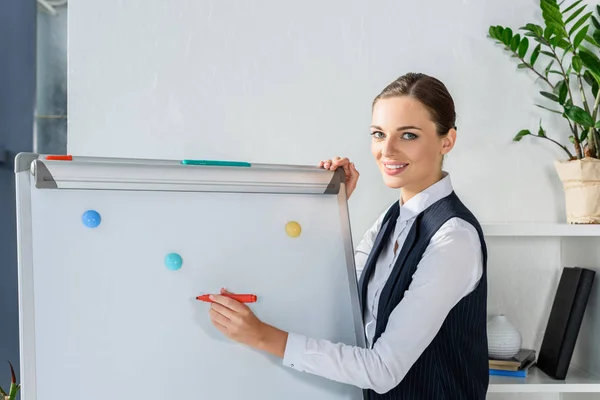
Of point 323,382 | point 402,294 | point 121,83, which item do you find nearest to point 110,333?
point 323,382

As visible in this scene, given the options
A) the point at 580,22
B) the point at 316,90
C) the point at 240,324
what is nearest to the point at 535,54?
the point at 580,22

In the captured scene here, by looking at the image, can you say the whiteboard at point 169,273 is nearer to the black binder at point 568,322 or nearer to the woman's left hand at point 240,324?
the woman's left hand at point 240,324

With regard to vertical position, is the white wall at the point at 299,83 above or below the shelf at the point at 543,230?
above

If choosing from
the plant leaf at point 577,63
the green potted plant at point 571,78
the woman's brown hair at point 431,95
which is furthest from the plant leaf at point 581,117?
the woman's brown hair at point 431,95

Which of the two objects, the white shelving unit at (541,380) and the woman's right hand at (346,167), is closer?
the woman's right hand at (346,167)

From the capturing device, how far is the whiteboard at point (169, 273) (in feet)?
Result: 4.07

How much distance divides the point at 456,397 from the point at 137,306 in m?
0.66

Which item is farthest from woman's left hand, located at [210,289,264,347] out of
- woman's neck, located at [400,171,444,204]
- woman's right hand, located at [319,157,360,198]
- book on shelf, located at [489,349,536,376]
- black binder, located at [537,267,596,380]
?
black binder, located at [537,267,596,380]

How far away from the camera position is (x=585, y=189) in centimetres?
193

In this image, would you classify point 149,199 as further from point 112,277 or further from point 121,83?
point 121,83

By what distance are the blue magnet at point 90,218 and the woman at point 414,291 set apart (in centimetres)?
26

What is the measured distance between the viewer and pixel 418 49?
81.9 inches

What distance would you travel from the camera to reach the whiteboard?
1.24 metres

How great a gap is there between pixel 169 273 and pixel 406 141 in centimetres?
56
